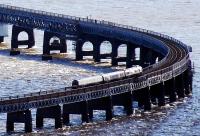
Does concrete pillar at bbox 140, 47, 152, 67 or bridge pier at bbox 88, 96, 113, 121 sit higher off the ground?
concrete pillar at bbox 140, 47, 152, 67

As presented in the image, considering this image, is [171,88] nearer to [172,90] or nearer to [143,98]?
[172,90]

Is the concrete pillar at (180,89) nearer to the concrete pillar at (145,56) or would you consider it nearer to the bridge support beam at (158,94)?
the bridge support beam at (158,94)

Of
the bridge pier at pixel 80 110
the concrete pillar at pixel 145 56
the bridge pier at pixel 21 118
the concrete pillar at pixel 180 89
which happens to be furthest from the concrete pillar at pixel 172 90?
the bridge pier at pixel 21 118

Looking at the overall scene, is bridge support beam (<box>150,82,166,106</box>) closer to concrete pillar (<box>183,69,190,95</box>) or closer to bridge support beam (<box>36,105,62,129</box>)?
concrete pillar (<box>183,69,190,95</box>)

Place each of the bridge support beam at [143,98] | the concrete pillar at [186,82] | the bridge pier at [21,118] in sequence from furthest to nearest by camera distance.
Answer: the concrete pillar at [186,82] < the bridge support beam at [143,98] < the bridge pier at [21,118]

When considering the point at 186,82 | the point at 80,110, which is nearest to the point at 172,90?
the point at 186,82

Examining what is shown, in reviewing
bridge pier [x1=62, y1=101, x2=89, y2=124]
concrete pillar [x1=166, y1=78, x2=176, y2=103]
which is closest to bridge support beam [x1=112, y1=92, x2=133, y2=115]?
bridge pier [x1=62, y1=101, x2=89, y2=124]
